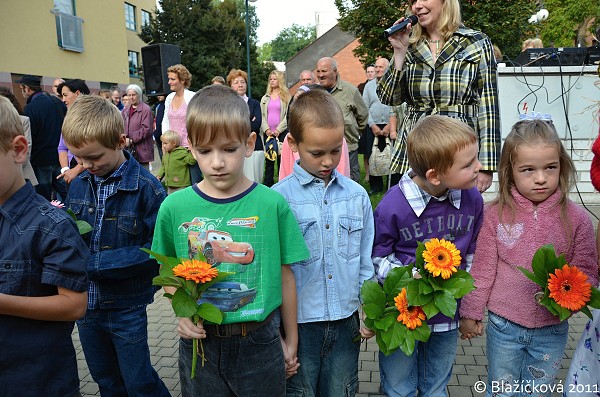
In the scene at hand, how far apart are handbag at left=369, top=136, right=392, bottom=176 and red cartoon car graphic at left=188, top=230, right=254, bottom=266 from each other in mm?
6346

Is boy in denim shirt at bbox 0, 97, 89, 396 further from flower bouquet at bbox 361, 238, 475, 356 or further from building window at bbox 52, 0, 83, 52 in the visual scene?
building window at bbox 52, 0, 83, 52

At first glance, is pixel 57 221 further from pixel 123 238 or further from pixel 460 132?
pixel 460 132

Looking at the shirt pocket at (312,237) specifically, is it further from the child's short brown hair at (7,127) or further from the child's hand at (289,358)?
the child's short brown hair at (7,127)

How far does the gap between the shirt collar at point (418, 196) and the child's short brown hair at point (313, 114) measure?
16.0 inches

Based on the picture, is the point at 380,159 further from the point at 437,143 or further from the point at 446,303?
the point at 446,303

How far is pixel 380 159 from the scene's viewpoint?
7977mm

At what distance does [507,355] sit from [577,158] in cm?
592

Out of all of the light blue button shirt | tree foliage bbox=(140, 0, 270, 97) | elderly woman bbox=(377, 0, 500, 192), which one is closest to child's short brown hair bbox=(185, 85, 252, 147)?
the light blue button shirt

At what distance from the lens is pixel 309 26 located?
96875 millimetres

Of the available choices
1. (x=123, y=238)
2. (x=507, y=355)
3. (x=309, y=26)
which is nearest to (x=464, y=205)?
(x=507, y=355)

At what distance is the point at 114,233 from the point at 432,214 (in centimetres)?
151

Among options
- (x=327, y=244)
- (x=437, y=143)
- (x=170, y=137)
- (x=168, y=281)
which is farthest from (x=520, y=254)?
(x=170, y=137)

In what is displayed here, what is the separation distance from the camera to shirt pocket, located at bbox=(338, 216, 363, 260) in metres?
2.09

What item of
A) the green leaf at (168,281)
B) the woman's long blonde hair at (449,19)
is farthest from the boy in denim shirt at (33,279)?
the woman's long blonde hair at (449,19)
